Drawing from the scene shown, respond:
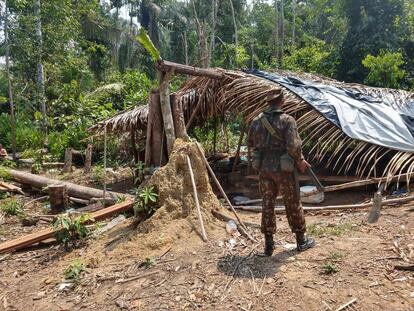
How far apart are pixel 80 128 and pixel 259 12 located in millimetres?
23022

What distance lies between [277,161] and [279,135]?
273mm

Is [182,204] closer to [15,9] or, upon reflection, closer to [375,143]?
[375,143]

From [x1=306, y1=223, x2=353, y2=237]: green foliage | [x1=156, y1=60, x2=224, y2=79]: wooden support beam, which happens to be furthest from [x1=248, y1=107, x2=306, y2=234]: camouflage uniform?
[x1=156, y1=60, x2=224, y2=79]: wooden support beam

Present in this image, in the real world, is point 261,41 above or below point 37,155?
above

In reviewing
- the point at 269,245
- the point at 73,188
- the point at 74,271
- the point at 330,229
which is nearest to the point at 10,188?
the point at 73,188

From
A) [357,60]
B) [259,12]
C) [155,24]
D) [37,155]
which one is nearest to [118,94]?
[37,155]

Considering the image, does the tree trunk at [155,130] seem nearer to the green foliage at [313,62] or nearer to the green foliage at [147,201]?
the green foliage at [147,201]

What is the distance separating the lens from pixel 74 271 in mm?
4715

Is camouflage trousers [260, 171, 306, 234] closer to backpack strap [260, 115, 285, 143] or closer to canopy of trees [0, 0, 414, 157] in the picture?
backpack strap [260, 115, 285, 143]

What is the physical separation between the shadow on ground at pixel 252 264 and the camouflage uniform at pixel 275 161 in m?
0.30

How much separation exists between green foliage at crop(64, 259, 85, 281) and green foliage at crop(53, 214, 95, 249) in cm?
82

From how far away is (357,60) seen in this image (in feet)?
52.0

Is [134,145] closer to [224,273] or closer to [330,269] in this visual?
[224,273]

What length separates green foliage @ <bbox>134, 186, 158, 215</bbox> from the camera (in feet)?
18.1
